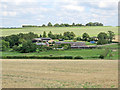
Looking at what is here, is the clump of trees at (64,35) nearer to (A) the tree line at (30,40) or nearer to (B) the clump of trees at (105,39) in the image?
(A) the tree line at (30,40)

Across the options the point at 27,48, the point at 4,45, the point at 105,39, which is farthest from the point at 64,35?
the point at 27,48

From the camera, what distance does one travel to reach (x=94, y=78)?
17312 millimetres

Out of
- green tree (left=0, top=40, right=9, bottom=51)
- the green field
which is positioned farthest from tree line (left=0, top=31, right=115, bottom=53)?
the green field

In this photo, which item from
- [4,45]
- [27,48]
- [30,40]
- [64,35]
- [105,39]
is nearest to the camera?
[27,48]

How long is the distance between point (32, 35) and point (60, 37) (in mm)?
6901

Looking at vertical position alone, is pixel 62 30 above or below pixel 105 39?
above

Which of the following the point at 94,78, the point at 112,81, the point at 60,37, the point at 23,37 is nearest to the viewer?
the point at 112,81

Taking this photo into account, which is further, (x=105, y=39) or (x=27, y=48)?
(x=105, y=39)

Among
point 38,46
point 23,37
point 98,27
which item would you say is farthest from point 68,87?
point 98,27

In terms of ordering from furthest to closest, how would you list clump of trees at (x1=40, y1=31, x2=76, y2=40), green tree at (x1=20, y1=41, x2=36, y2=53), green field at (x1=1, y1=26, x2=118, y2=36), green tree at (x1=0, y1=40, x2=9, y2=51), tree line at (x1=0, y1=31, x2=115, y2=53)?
green field at (x1=1, y1=26, x2=118, y2=36) < clump of trees at (x1=40, y1=31, x2=76, y2=40) < green tree at (x1=0, y1=40, x2=9, y2=51) < tree line at (x1=0, y1=31, x2=115, y2=53) < green tree at (x1=20, y1=41, x2=36, y2=53)

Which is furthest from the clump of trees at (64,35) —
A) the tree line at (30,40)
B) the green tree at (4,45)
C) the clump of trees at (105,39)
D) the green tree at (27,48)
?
the green tree at (27,48)

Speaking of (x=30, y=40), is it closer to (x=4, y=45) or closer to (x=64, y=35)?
(x=4, y=45)

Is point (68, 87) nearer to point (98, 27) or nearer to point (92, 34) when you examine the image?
point (92, 34)

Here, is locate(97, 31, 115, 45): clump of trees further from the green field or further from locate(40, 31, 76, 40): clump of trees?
locate(40, 31, 76, 40): clump of trees
